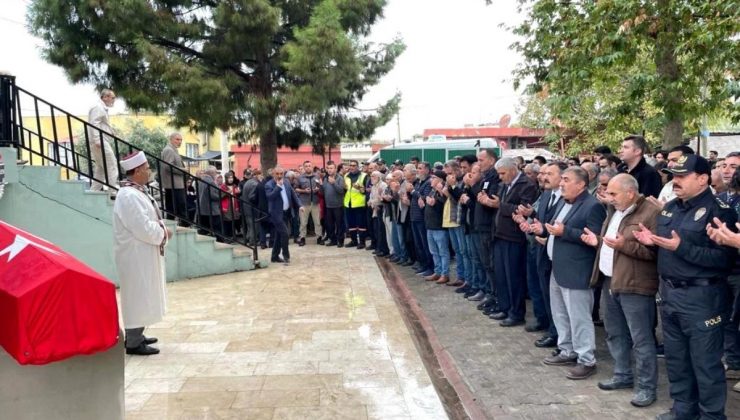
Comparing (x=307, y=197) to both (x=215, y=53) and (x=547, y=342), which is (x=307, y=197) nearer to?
(x=215, y=53)

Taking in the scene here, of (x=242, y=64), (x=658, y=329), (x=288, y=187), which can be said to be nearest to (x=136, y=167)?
(x=658, y=329)

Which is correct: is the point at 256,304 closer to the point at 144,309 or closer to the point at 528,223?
the point at 144,309

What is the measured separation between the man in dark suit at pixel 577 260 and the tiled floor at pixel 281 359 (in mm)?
1396

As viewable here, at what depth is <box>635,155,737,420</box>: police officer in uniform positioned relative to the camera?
3705 mm

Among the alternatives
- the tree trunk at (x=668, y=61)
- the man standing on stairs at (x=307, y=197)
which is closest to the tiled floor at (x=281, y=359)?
the man standing on stairs at (x=307, y=197)

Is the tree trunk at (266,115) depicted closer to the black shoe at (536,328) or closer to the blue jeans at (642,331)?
the black shoe at (536,328)

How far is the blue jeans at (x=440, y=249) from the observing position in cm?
885

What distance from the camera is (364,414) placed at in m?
4.21

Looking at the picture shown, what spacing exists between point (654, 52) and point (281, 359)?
6524mm

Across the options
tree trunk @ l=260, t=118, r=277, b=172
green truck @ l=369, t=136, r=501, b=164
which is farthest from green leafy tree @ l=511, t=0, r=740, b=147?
green truck @ l=369, t=136, r=501, b=164

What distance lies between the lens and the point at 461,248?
8344 mm

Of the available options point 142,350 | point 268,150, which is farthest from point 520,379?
point 268,150

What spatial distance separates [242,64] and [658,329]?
453 inches

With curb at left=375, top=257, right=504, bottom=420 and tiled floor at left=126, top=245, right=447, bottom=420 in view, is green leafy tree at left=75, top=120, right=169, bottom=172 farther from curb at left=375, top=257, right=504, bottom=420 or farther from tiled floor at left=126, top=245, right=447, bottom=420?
curb at left=375, top=257, right=504, bottom=420
